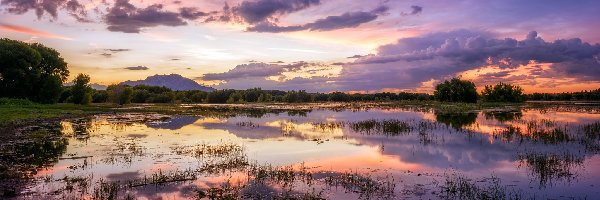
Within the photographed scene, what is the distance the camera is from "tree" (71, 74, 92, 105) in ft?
305

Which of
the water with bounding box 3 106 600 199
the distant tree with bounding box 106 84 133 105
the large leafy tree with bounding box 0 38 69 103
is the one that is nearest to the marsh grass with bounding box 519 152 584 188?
the water with bounding box 3 106 600 199

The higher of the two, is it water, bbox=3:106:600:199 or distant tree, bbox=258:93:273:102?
distant tree, bbox=258:93:273:102

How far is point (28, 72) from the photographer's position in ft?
255

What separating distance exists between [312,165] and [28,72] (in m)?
76.2

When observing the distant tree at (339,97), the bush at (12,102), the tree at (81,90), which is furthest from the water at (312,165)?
the distant tree at (339,97)

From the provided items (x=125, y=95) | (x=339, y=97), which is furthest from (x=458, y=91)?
(x=125, y=95)

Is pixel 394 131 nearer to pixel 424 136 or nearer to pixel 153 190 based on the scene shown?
pixel 424 136

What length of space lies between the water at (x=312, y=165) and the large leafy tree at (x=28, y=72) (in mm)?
53489

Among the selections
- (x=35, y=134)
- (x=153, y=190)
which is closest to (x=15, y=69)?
(x=35, y=134)

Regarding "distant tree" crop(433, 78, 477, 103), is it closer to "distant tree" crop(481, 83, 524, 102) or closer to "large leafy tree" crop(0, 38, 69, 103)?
"distant tree" crop(481, 83, 524, 102)

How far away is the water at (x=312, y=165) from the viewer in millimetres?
15375

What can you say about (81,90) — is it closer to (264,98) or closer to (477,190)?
(264,98)

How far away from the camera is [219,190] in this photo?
1520 centimetres

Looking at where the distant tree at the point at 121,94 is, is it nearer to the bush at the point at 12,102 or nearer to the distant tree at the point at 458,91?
the bush at the point at 12,102
